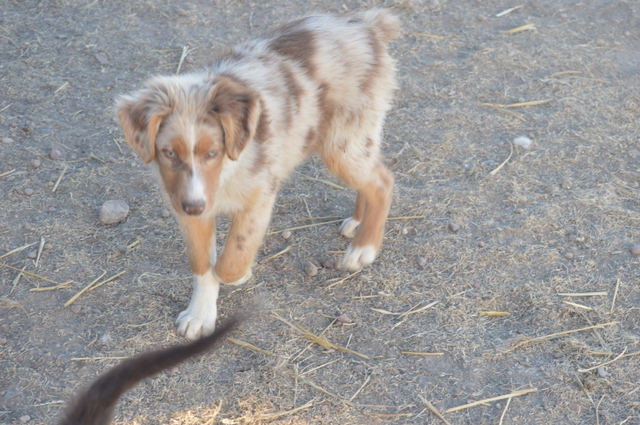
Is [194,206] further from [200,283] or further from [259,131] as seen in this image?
[200,283]

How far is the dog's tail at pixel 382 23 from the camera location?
4.05 metres

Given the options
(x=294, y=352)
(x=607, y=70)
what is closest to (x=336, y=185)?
(x=294, y=352)

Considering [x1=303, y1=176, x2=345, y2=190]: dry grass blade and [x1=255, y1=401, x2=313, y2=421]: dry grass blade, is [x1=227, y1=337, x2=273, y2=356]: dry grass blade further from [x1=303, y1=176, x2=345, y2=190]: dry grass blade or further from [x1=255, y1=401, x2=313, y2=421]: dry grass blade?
[x1=303, y1=176, x2=345, y2=190]: dry grass blade

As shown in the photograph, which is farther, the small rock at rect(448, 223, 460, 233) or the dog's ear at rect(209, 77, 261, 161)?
the small rock at rect(448, 223, 460, 233)

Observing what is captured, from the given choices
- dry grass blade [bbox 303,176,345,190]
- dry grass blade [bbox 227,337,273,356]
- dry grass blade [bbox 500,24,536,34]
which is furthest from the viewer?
dry grass blade [bbox 500,24,536,34]

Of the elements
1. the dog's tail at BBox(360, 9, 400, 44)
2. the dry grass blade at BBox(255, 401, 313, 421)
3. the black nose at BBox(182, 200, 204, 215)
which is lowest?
the dry grass blade at BBox(255, 401, 313, 421)

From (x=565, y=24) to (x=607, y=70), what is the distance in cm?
80

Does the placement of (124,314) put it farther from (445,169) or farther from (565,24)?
(565,24)

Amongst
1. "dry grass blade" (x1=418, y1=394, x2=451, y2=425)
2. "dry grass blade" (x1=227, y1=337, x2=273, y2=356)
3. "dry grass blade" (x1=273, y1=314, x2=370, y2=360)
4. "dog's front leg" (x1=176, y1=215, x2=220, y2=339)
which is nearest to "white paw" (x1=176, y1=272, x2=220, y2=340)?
"dog's front leg" (x1=176, y1=215, x2=220, y2=339)

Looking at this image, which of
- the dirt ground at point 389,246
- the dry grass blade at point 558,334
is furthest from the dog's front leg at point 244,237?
the dry grass blade at point 558,334

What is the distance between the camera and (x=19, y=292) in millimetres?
3816

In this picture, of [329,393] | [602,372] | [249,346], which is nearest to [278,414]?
[329,393]

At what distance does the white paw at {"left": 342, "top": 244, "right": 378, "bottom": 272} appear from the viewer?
4.01 meters

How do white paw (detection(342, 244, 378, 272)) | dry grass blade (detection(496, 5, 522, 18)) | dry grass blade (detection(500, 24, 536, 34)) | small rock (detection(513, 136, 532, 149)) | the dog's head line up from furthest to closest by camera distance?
1. dry grass blade (detection(496, 5, 522, 18))
2. dry grass blade (detection(500, 24, 536, 34))
3. small rock (detection(513, 136, 532, 149))
4. white paw (detection(342, 244, 378, 272))
5. the dog's head
